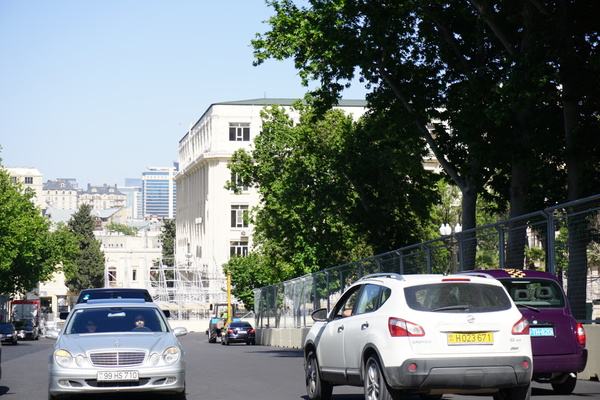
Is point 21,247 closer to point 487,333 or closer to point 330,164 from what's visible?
point 330,164

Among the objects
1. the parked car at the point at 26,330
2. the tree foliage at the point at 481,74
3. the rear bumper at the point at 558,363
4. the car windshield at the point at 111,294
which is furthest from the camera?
the parked car at the point at 26,330

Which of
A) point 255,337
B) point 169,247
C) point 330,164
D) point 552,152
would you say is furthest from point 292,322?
point 169,247

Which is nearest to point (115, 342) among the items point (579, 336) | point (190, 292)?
point (579, 336)

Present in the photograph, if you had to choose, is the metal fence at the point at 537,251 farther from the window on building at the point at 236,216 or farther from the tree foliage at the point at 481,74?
the window on building at the point at 236,216

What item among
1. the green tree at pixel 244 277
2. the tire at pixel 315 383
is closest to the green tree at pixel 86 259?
the green tree at pixel 244 277

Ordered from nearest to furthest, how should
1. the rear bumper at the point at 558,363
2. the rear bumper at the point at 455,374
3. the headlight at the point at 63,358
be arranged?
1. the rear bumper at the point at 455,374
2. the headlight at the point at 63,358
3. the rear bumper at the point at 558,363

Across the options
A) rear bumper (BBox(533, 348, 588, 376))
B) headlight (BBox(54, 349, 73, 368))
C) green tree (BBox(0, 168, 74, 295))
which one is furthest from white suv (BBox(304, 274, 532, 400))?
green tree (BBox(0, 168, 74, 295))

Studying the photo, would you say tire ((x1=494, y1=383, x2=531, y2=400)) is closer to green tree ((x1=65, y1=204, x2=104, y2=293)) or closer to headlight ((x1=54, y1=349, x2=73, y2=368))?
headlight ((x1=54, y1=349, x2=73, y2=368))

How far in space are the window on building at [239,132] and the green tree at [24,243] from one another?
2542 cm

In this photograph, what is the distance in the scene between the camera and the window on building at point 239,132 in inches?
4272

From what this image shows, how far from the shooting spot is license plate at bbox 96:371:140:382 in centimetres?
1358

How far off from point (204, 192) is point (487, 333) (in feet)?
336

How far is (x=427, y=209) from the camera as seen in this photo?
145ft

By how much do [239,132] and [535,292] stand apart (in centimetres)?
9397
